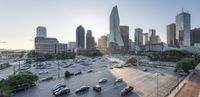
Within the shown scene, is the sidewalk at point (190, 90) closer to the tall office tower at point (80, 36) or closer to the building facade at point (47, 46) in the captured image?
the building facade at point (47, 46)

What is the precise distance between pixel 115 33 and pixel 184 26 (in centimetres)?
5624

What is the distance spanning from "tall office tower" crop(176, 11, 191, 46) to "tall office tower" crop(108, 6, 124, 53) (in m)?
49.2

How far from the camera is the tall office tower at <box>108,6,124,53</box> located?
6250 inches

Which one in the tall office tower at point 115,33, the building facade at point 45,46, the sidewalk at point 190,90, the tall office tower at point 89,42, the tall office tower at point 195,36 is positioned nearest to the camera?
the sidewalk at point 190,90

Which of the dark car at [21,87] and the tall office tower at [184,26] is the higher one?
the tall office tower at [184,26]

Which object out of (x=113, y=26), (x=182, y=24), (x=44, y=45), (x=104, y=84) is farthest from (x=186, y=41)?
(x=104, y=84)

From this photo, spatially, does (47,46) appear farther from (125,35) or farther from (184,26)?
(184,26)

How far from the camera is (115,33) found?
163 meters

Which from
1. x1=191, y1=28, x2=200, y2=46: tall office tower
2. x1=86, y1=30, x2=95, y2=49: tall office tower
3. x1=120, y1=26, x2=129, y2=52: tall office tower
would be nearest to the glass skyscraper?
x1=86, y1=30, x2=95, y2=49: tall office tower

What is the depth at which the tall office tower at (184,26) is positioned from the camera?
528ft

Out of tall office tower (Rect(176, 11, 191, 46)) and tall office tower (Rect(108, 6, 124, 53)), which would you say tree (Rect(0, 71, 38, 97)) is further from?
tall office tower (Rect(176, 11, 191, 46))

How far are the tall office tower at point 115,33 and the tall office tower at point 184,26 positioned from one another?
161ft

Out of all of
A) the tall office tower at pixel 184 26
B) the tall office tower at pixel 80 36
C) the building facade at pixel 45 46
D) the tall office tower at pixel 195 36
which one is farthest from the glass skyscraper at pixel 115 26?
the tall office tower at pixel 195 36

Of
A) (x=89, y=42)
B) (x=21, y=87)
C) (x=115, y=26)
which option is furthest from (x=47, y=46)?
(x=21, y=87)
